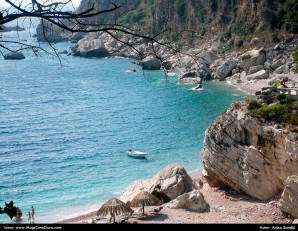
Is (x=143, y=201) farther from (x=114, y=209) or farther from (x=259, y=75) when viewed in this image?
(x=259, y=75)

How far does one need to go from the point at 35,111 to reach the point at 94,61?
1784 inches

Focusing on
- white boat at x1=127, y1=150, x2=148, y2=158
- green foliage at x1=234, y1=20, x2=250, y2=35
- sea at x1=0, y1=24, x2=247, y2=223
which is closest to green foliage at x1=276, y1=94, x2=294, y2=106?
sea at x1=0, y1=24, x2=247, y2=223

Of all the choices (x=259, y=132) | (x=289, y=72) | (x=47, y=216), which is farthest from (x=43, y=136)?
(x=289, y=72)

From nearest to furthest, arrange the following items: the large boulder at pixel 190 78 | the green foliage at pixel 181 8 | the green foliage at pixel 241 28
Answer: the large boulder at pixel 190 78
the green foliage at pixel 241 28
the green foliage at pixel 181 8

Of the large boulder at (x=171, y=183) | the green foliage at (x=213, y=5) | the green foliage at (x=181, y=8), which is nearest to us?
the large boulder at (x=171, y=183)

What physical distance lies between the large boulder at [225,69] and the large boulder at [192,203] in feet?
154

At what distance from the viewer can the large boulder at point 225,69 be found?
66512 millimetres

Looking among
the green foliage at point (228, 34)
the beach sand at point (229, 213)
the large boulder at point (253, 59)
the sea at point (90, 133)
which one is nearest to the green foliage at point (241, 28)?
the green foliage at point (228, 34)

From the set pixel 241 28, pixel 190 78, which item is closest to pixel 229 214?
pixel 190 78

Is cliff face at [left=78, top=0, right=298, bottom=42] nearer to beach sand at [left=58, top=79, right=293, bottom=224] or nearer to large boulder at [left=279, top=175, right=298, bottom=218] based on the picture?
beach sand at [left=58, top=79, right=293, bottom=224]

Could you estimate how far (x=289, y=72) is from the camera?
57.6 m

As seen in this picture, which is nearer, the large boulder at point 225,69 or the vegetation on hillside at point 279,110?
the vegetation on hillside at point 279,110

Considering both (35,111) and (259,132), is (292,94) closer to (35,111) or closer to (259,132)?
(259,132)

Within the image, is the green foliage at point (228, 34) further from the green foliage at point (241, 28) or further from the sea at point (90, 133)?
the sea at point (90, 133)
